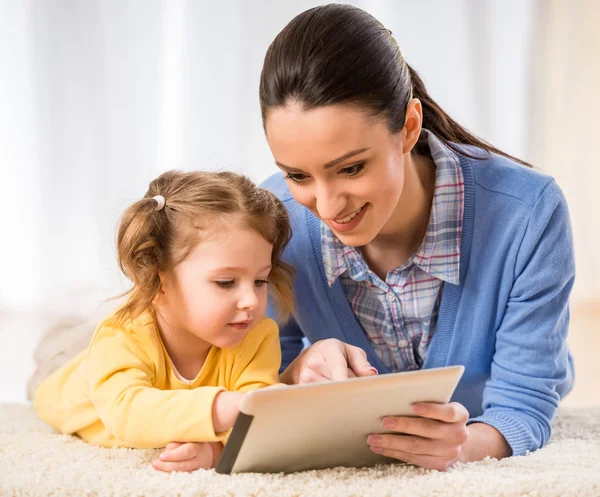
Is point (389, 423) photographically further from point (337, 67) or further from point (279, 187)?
point (279, 187)

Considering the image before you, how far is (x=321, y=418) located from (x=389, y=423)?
131 millimetres

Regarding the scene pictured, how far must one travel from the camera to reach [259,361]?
1.50m

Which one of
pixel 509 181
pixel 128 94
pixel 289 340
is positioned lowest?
pixel 289 340

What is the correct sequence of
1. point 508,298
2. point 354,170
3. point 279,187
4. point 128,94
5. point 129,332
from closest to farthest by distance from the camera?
1. point 354,170
2. point 129,332
3. point 508,298
4. point 279,187
5. point 128,94

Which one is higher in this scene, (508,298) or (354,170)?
(354,170)

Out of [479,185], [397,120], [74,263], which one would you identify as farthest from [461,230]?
[74,263]

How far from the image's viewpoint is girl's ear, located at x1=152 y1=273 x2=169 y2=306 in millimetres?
1483

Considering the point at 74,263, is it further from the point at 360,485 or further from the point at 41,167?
the point at 360,485

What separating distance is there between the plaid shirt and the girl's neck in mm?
345

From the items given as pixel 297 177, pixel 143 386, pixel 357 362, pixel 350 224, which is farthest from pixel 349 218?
pixel 143 386

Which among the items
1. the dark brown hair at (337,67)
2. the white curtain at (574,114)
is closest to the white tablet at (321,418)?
the dark brown hair at (337,67)

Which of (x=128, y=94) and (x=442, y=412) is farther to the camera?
(x=128, y=94)

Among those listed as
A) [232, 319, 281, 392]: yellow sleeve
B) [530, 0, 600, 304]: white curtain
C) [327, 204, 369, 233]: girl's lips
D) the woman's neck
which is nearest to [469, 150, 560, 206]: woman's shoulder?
the woman's neck

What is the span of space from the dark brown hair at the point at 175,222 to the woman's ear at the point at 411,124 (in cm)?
30
